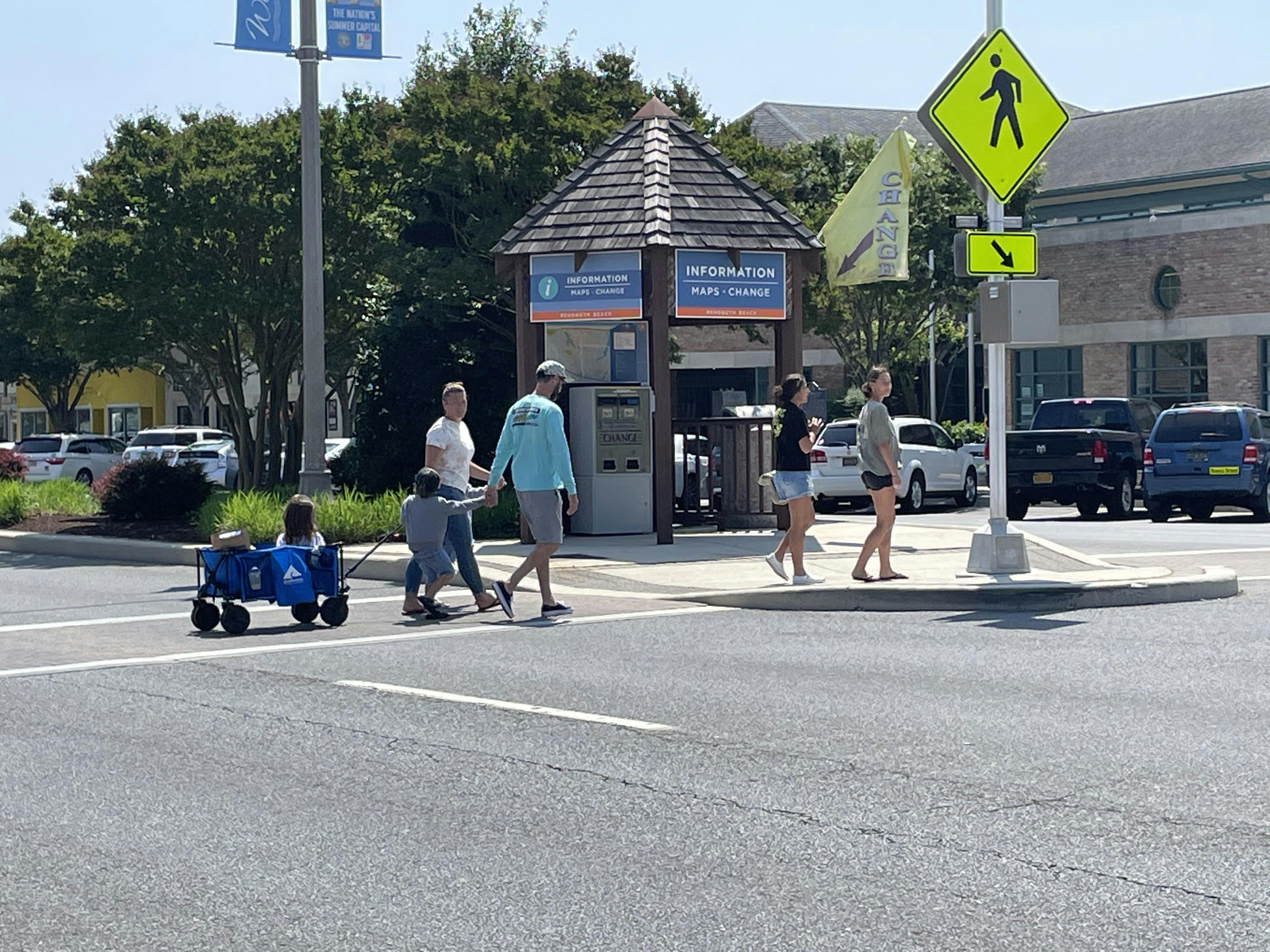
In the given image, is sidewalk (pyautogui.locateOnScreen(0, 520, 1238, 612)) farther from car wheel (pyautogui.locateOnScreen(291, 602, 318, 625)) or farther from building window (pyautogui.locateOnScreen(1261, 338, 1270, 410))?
building window (pyautogui.locateOnScreen(1261, 338, 1270, 410))

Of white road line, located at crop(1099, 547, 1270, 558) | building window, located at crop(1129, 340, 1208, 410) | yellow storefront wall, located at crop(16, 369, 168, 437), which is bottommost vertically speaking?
white road line, located at crop(1099, 547, 1270, 558)

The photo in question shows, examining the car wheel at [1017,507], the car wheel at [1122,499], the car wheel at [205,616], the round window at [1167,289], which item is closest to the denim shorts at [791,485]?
the car wheel at [205,616]

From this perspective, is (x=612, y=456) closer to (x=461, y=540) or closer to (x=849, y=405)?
(x=461, y=540)

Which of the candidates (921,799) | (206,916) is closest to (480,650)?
(921,799)

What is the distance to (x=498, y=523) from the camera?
20516 millimetres

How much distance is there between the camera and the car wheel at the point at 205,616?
12680 mm

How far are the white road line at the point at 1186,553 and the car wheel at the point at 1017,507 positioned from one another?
8126 millimetres

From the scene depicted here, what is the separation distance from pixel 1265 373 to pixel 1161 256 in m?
4.18

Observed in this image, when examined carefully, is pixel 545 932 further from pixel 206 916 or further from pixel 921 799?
pixel 921 799

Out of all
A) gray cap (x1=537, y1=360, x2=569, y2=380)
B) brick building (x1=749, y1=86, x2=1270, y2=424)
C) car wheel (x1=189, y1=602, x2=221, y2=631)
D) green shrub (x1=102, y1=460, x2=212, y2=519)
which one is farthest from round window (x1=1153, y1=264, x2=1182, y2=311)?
car wheel (x1=189, y1=602, x2=221, y2=631)

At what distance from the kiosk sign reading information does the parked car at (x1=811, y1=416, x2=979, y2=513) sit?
28.0 feet

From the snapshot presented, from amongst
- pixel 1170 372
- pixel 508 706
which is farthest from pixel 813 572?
pixel 1170 372

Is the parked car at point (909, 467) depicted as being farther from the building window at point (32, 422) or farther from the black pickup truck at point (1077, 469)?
the building window at point (32, 422)

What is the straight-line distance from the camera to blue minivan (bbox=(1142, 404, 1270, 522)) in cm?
2528
